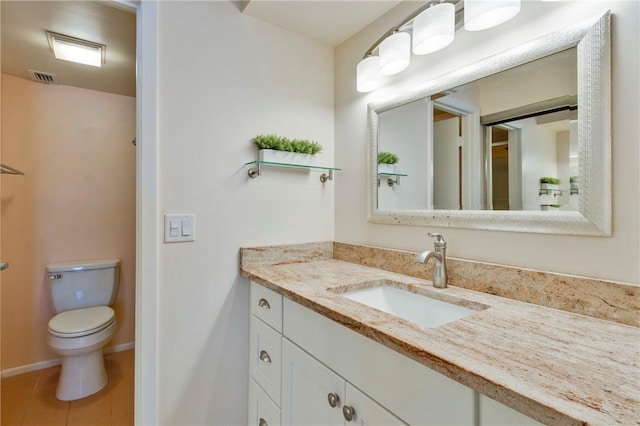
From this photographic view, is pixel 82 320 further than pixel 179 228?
Yes

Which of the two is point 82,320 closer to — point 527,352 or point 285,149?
point 285,149

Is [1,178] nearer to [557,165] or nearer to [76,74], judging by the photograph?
[76,74]

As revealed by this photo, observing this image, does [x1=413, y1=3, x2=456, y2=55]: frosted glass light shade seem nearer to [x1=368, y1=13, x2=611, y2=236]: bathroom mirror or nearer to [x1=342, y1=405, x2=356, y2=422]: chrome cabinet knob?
[x1=368, y1=13, x2=611, y2=236]: bathroom mirror

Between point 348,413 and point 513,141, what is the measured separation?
987 millimetres

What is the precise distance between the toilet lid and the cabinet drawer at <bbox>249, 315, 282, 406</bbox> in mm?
1206

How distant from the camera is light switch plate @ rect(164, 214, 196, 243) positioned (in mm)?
1245

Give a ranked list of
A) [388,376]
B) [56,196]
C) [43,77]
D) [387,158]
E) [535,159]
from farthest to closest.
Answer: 1. [56,196]
2. [43,77]
3. [387,158]
4. [535,159]
5. [388,376]

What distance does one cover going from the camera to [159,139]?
1231 millimetres

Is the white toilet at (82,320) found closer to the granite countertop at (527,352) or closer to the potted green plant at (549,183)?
the granite countertop at (527,352)

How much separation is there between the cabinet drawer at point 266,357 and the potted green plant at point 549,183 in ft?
3.36

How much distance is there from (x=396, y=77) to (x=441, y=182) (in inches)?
21.5

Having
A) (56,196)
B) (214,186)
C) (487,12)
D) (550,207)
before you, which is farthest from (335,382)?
(56,196)

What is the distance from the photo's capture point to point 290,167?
156cm

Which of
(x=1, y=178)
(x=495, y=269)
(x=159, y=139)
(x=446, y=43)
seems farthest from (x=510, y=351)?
(x=1, y=178)
